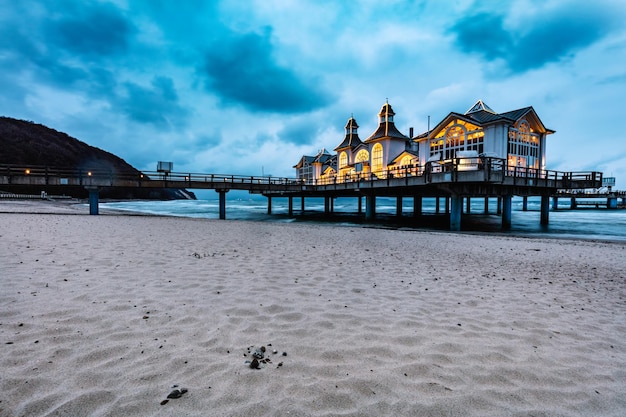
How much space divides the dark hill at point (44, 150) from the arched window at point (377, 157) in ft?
204

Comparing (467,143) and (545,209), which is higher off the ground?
(467,143)

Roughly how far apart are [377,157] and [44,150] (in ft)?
300

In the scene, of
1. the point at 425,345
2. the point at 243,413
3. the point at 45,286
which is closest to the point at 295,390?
the point at 243,413

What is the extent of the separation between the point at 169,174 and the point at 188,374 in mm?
30898

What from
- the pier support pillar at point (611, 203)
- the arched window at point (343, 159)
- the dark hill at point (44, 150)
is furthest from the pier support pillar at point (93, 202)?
the pier support pillar at point (611, 203)

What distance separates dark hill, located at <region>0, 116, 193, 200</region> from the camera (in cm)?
7362

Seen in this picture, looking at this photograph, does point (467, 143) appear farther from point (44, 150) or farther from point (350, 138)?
point (44, 150)

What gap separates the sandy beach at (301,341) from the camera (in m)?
2.46

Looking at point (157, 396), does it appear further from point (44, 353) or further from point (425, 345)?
point (425, 345)

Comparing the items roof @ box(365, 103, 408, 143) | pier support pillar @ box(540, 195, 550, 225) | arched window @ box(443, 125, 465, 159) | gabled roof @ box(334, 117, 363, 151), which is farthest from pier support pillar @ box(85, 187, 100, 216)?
pier support pillar @ box(540, 195, 550, 225)

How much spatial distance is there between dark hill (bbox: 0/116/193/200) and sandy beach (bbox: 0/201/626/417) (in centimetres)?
7474

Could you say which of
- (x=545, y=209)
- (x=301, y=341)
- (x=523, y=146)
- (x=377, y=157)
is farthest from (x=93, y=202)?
(x=545, y=209)

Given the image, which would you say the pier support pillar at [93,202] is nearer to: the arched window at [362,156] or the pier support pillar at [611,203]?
the arched window at [362,156]

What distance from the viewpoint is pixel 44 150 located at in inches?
3115
